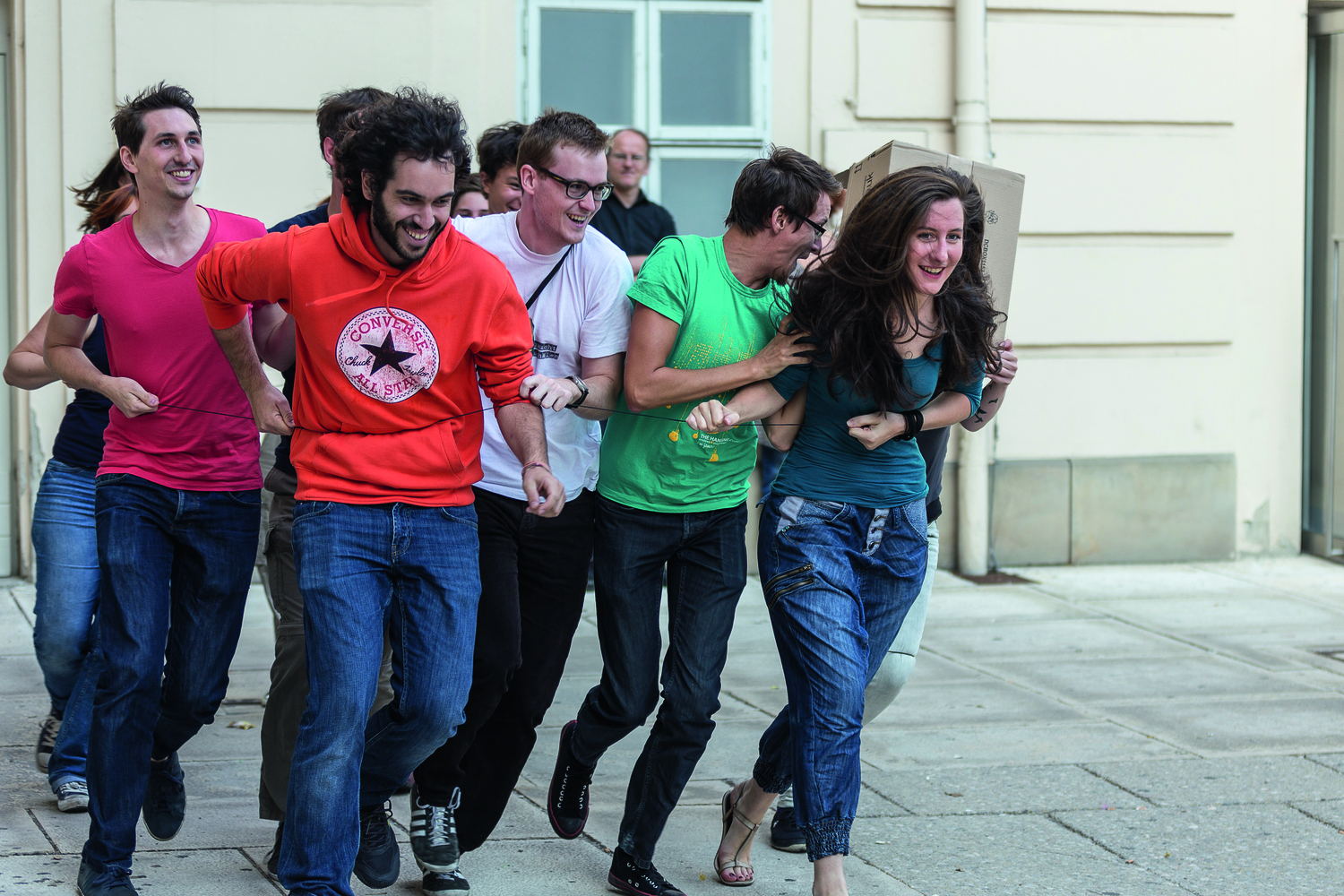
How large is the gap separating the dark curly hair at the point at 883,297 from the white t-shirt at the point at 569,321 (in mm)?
481

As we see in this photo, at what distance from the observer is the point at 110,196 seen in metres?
4.09

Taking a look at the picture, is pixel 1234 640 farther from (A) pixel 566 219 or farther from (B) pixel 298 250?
(B) pixel 298 250

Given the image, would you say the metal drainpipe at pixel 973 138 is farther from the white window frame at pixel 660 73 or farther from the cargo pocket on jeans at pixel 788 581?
the cargo pocket on jeans at pixel 788 581

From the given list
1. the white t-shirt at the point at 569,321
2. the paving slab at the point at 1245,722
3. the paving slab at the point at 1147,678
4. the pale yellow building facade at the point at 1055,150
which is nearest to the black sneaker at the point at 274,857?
the white t-shirt at the point at 569,321

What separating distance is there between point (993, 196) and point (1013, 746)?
6.37ft

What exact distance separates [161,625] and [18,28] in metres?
4.81

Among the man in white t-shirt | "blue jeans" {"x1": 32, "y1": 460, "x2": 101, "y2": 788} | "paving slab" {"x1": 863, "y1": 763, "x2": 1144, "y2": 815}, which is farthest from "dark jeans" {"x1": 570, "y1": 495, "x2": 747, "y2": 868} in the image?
"blue jeans" {"x1": 32, "y1": 460, "x2": 101, "y2": 788}

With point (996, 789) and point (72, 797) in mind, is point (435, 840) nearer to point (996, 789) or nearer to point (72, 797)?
point (72, 797)

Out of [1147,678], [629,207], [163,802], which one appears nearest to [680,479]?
[163,802]

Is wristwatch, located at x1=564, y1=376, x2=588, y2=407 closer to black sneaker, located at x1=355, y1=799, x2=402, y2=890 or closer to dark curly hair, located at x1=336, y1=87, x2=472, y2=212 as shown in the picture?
dark curly hair, located at x1=336, y1=87, x2=472, y2=212

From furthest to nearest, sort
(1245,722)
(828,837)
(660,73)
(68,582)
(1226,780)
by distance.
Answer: (660,73) < (1245,722) < (1226,780) < (68,582) < (828,837)

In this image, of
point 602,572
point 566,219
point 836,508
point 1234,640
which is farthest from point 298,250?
point 1234,640

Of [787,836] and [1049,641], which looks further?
[1049,641]

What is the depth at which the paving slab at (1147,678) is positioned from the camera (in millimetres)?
5824
